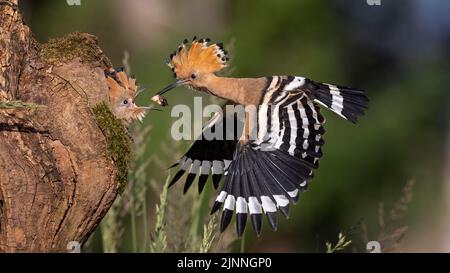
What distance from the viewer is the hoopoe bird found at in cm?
245

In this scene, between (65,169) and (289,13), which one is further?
(289,13)

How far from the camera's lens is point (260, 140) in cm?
254

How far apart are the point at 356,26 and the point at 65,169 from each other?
448cm

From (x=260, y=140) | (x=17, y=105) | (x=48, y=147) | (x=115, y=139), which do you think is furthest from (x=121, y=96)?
(x=260, y=140)

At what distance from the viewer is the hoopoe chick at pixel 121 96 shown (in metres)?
2.18

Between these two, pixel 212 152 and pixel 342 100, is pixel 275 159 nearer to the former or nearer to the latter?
pixel 212 152

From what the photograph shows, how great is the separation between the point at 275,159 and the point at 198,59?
0.40m

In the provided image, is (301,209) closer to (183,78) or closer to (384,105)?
(384,105)

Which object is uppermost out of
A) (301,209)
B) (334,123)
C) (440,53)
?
(440,53)

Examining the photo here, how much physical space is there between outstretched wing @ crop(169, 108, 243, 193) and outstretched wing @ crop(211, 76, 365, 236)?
0.18 metres

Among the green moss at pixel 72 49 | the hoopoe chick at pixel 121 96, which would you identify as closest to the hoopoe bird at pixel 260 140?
the hoopoe chick at pixel 121 96

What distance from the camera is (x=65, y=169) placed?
1986 mm
